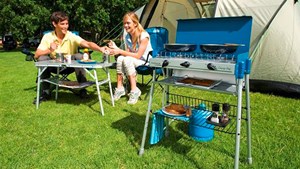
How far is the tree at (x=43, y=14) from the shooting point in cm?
1478

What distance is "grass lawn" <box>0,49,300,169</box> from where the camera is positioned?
2127 mm

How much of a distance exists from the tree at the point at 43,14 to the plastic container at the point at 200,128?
46.1 feet

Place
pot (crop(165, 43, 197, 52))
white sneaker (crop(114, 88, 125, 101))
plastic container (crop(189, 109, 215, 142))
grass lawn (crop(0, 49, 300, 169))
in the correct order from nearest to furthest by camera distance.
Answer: pot (crop(165, 43, 197, 52))
grass lawn (crop(0, 49, 300, 169))
plastic container (crop(189, 109, 215, 142))
white sneaker (crop(114, 88, 125, 101))

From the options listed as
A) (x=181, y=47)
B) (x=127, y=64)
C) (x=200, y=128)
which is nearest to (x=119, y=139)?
(x=200, y=128)

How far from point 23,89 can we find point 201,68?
12.9 ft

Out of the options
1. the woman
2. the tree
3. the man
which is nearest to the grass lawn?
the woman

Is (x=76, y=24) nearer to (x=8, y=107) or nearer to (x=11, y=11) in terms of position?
(x=11, y=11)

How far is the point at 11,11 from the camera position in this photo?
1487 centimetres

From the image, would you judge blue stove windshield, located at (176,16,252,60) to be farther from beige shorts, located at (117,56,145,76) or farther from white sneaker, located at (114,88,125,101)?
white sneaker, located at (114,88,125,101)

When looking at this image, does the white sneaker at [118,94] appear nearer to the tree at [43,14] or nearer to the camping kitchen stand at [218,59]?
the camping kitchen stand at [218,59]

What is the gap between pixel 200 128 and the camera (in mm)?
2393

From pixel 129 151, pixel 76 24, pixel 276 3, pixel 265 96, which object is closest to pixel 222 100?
pixel 265 96

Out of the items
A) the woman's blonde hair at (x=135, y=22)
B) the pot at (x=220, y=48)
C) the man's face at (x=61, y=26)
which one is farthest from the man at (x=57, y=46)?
the pot at (x=220, y=48)

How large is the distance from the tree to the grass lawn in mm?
12547
